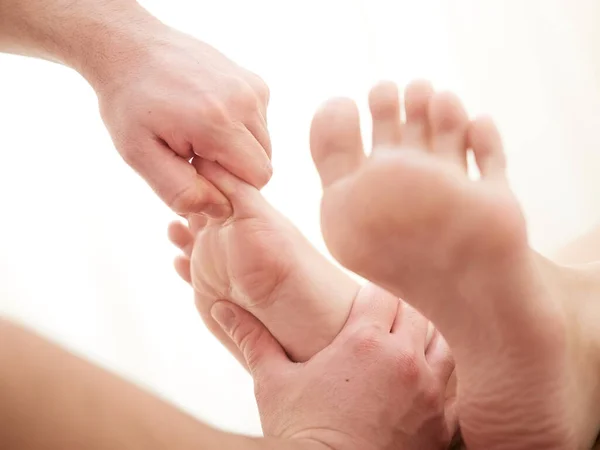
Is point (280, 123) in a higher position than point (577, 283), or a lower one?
higher

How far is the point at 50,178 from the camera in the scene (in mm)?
1121

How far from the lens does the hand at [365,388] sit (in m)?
0.68

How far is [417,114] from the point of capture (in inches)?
26.5

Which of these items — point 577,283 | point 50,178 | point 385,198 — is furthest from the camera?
point 50,178

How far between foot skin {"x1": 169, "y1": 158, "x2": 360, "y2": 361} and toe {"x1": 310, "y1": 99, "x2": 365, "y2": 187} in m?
0.13

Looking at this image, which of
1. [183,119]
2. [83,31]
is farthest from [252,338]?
[83,31]


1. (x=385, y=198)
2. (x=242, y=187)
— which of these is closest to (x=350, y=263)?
(x=385, y=198)

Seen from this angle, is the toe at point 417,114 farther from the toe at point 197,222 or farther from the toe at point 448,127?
the toe at point 197,222

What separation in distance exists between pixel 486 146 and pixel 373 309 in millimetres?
237

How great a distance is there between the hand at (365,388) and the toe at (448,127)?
22 centimetres

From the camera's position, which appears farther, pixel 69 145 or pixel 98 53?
pixel 69 145

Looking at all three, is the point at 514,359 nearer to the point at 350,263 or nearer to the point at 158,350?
the point at 350,263

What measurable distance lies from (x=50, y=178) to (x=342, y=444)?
69 cm

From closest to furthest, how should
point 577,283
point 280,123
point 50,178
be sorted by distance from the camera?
point 577,283 → point 50,178 → point 280,123
